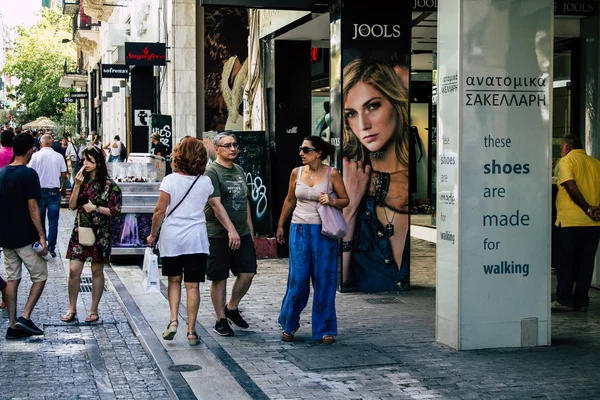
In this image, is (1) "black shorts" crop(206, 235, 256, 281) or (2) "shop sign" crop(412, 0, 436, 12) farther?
(2) "shop sign" crop(412, 0, 436, 12)

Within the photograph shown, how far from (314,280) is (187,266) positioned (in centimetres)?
113

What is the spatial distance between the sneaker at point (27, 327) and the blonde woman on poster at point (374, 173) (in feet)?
12.2

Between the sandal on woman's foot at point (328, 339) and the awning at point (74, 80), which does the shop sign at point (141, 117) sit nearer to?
the sandal on woman's foot at point (328, 339)

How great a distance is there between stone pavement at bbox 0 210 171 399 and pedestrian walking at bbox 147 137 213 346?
57cm

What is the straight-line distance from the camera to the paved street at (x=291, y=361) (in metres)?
6.43

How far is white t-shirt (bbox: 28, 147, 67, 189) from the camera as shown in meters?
14.4

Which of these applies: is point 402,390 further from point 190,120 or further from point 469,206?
point 190,120

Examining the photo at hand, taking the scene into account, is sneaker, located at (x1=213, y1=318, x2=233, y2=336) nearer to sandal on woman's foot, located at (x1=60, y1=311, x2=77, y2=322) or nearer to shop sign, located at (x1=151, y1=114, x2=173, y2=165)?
sandal on woman's foot, located at (x1=60, y1=311, x2=77, y2=322)

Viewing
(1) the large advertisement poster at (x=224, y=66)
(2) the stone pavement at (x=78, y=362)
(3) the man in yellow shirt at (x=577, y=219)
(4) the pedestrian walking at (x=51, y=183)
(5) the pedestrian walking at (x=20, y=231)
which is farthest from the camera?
(1) the large advertisement poster at (x=224, y=66)

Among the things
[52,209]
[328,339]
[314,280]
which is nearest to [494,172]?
[314,280]

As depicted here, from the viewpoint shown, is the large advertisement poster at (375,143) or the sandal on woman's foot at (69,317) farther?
the large advertisement poster at (375,143)

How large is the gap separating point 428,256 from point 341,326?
6056 mm

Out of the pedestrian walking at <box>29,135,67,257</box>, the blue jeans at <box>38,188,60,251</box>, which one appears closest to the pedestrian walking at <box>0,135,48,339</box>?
the pedestrian walking at <box>29,135,67,257</box>

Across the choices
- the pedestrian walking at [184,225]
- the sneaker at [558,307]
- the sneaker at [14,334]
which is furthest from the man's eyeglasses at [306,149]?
the sneaker at [558,307]
